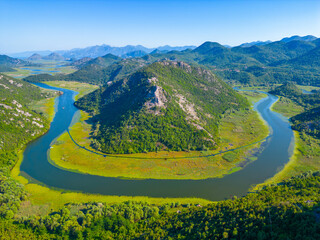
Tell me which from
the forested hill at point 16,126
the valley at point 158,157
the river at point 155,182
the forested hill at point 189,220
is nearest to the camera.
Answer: the forested hill at point 189,220

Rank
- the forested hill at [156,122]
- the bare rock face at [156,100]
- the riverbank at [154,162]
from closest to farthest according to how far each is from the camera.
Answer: the riverbank at [154,162] < the forested hill at [156,122] < the bare rock face at [156,100]

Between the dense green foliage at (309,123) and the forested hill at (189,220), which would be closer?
the forested hill at (189,220)

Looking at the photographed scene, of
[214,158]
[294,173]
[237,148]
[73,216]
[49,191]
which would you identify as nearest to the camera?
[73,216]

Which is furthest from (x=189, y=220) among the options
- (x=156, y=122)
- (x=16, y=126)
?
(x=16, y=126)

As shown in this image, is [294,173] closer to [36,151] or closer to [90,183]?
[90,183]

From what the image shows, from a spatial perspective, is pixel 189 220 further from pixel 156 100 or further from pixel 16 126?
pixel 16 126

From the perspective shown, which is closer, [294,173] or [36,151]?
[294,173]

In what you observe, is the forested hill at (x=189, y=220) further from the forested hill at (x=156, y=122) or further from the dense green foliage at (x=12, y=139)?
the forested hill at (x=156, y=122)

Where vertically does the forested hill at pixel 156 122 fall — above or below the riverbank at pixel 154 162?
above

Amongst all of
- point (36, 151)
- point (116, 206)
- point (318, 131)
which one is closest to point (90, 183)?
point (116, 206)

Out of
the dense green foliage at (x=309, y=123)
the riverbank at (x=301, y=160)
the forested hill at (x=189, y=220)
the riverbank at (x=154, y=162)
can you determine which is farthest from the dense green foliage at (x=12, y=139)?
the dense green foliage at (x=309, y=123)

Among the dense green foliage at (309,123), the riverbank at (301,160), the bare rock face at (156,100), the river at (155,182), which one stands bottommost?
the river at (155,182)
